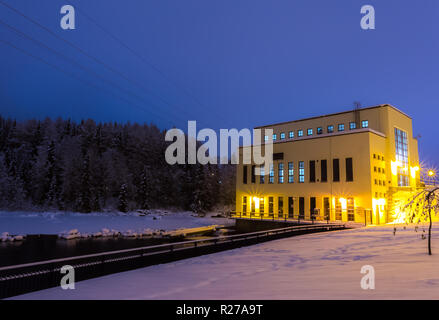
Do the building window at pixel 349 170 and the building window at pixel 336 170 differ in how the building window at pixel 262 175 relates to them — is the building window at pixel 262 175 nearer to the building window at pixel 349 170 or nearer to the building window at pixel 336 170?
the building window at pixel 336 170

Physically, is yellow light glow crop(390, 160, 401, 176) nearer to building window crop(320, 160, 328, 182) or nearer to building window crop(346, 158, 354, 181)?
building window crop(346, 158, 354, 181)

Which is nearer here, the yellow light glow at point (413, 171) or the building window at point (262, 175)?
the yellow light glow at point (413, 171)

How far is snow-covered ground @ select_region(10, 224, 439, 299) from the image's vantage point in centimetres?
684

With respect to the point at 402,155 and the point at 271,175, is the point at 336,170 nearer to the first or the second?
the point at 271,175

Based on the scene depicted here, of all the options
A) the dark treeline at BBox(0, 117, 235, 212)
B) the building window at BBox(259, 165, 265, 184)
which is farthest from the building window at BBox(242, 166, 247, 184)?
the dark treeline at BBox(0, 117, 235, 212)

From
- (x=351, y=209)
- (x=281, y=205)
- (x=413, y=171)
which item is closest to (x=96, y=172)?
(x=281, y=205)

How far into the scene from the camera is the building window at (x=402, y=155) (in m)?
42.9

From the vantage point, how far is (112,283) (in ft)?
29.7

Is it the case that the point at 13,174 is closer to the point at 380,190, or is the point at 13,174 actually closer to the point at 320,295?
the point at 380,190

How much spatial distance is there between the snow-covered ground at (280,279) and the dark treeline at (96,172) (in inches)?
2375

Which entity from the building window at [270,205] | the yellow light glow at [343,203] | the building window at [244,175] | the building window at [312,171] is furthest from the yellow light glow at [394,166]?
the building window at [244,175]

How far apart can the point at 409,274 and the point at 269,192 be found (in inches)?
1576

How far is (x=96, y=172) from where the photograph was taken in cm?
7694
